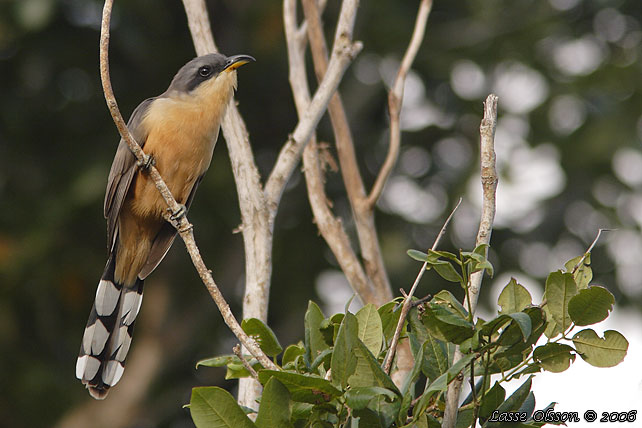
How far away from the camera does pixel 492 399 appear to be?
179 cm

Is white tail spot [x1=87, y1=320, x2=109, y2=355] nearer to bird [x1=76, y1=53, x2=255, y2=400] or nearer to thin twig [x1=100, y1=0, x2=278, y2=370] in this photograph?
bird [x1=76, y1=53, x2=255, y2=400]

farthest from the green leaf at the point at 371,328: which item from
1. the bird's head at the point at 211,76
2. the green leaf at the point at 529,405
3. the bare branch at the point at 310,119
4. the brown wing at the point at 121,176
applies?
the brown wing at the point at 121,176

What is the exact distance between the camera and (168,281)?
26.2ft

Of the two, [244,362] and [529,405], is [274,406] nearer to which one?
[244,362]

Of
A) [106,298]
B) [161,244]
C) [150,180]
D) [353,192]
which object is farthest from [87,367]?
[353,192]

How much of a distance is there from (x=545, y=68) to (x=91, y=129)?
4.52 meters

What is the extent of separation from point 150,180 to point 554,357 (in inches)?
100

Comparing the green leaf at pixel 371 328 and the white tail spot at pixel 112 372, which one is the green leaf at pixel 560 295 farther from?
the white tail spot at pixel 112 372

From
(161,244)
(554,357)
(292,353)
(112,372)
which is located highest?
(554,357)

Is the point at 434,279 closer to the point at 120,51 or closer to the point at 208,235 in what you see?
the point at 208,235

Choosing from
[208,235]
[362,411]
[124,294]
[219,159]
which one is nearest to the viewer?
[362,411]

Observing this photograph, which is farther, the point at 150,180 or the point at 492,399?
the point at 150,180

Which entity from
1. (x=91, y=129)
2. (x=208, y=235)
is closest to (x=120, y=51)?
(x=91, y=129)

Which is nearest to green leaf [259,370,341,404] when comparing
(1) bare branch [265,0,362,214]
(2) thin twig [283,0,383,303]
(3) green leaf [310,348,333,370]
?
(3) green leaf [310,348,333,370]
